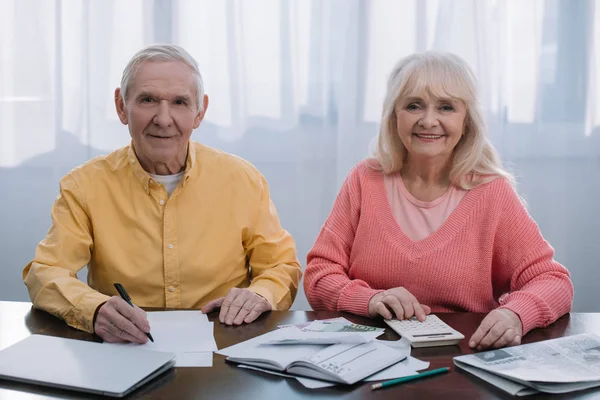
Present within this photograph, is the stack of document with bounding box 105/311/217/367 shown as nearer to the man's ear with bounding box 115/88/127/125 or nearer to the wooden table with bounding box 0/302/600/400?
the wooden table with bounding box 0/302/600/400

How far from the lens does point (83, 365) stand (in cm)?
132

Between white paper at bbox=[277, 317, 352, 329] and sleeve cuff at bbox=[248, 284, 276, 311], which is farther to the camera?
sleeve cuff at bbox=[248, 284, 276, 311]

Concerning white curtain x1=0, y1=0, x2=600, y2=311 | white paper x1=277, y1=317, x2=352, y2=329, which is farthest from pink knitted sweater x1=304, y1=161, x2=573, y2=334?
white curtain x1=0, y1=0, x2=600, y2=311

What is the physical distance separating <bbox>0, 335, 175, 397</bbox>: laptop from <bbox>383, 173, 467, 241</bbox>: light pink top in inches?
31.8

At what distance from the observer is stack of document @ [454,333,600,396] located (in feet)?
4.00

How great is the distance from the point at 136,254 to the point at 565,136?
1.89 m

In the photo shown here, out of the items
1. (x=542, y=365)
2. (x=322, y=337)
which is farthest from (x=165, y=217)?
(x=542, y=365)

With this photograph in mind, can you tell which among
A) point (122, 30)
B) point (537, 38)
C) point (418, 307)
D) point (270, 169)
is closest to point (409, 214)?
point (418, 307)

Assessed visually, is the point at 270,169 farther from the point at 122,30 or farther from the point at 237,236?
the point at 237,236

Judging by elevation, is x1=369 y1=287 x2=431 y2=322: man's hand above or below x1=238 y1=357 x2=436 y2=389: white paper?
above

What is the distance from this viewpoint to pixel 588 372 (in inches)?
49.8

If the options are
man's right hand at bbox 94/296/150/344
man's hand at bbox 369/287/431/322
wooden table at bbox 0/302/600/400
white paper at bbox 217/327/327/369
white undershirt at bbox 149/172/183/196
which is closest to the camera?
wooden table at bbox 0/302/600/400

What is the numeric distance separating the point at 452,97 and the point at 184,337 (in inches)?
36.4

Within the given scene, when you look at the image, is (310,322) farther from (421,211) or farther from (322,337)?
(421,211)
